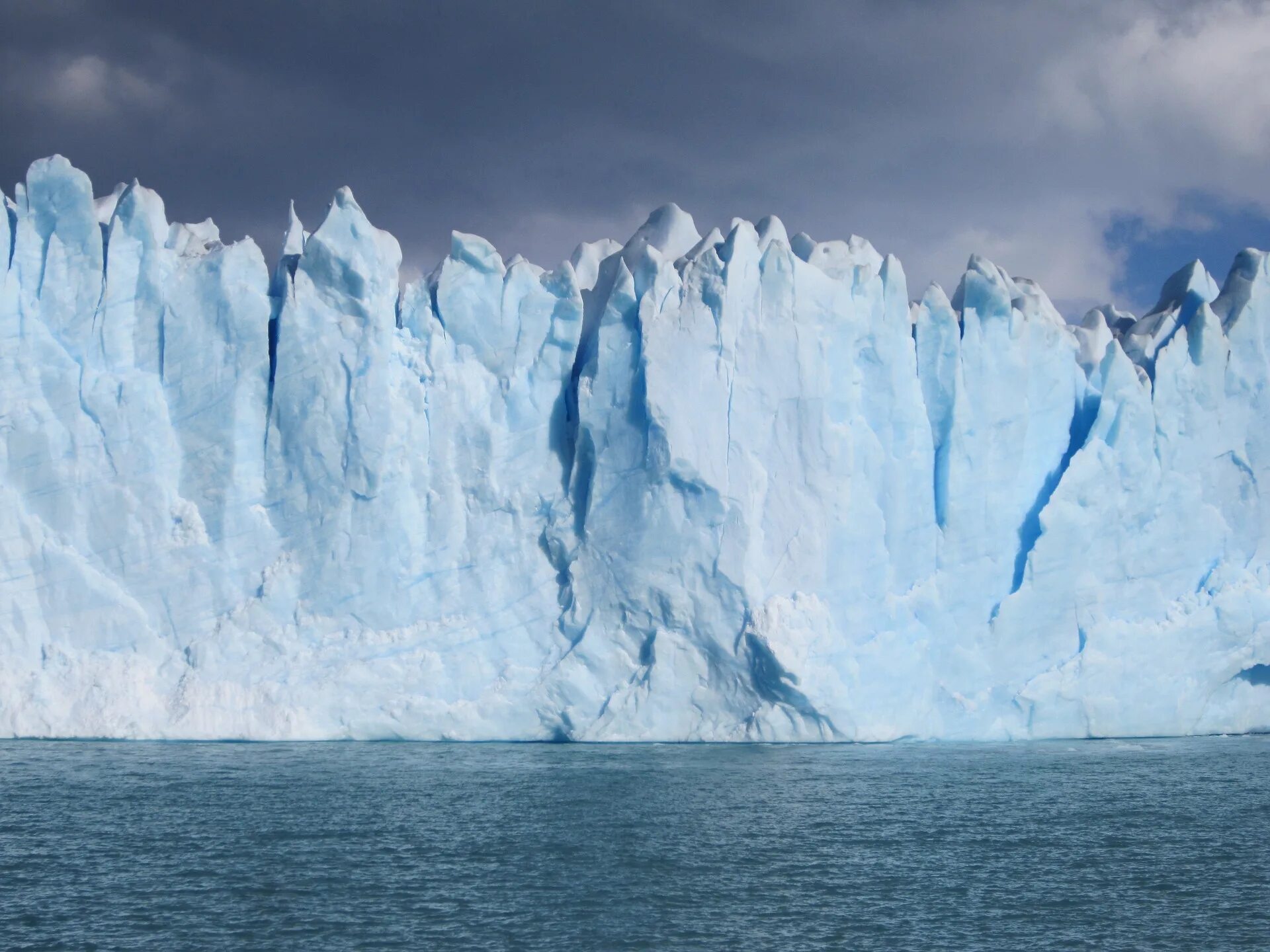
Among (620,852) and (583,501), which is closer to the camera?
(620,852)

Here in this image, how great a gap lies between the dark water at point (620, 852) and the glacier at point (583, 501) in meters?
1.49

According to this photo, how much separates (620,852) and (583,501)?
7525 mm

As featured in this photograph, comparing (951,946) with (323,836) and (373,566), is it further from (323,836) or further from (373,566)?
(373,566)

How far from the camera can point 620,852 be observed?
33.5 ft

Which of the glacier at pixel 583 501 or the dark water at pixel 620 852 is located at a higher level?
the glacier at pixel 583 501

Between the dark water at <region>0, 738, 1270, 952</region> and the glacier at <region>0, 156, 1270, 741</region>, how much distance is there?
1.49m

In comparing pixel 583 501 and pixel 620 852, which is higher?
pixel 583 501

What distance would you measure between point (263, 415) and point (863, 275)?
873 centimetres

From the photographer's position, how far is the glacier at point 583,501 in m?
16.2

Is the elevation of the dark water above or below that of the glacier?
below

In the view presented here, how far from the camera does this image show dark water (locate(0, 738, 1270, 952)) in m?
8.20

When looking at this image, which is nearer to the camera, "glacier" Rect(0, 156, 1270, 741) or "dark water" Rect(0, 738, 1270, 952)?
"dark water" Rect(0, 738, 1270, 952)

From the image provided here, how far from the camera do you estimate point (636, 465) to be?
16.8 metres

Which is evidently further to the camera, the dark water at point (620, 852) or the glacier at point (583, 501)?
the glacier at point (583, 501)
